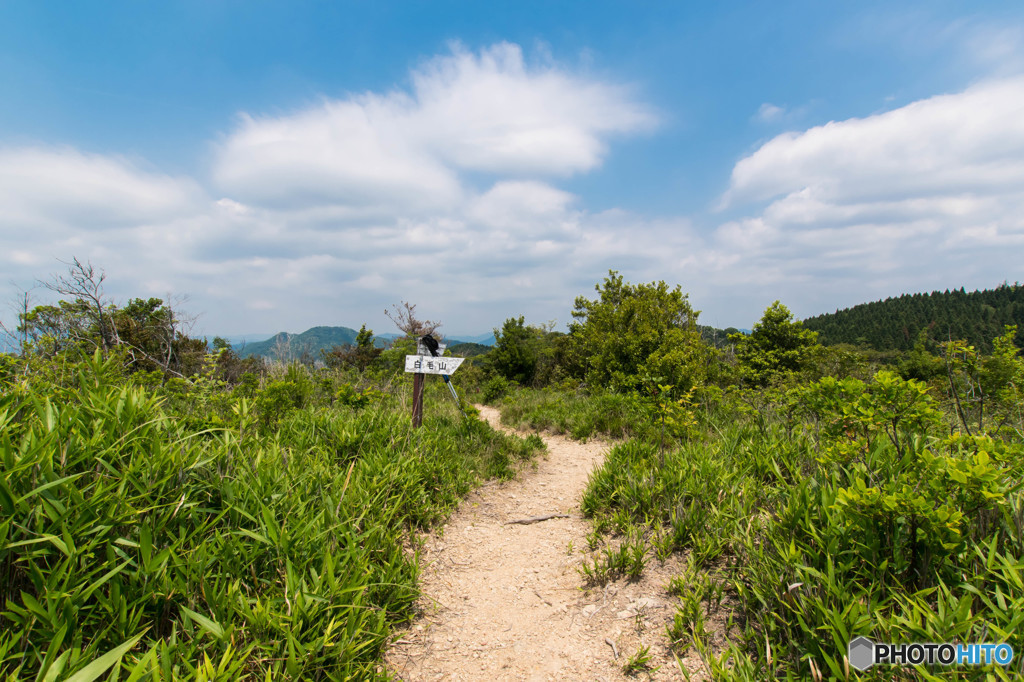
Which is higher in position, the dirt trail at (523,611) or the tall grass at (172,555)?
the tall grass at (172,555)

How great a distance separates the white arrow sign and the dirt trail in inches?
66.4

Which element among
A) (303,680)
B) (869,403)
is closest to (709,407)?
(869,403)

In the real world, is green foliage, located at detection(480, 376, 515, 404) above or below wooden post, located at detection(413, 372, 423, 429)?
below

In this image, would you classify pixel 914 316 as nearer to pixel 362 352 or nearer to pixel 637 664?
pixel 362 352

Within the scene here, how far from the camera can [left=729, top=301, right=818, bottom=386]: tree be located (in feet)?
43.6

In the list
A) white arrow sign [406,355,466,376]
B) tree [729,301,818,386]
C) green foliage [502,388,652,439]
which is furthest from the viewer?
tree [729,301,818,386]

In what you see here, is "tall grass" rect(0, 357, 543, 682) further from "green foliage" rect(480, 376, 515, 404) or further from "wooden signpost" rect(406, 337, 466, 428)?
"green foliage" rect(480, 376, 515, 404)

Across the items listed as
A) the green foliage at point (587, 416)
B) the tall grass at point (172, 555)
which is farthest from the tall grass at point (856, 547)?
the green foliage at point (587, 416)

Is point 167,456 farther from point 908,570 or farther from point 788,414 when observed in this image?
point 788,414

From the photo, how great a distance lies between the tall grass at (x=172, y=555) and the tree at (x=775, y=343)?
516 inches

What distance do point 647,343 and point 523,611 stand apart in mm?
9176

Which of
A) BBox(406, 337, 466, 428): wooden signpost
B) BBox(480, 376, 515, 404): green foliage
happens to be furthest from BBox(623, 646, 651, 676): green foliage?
BBox(480, 376, 515, 404): green foliage

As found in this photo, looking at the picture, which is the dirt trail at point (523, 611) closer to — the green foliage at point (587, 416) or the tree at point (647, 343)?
the green foliage at point (587, 416)
